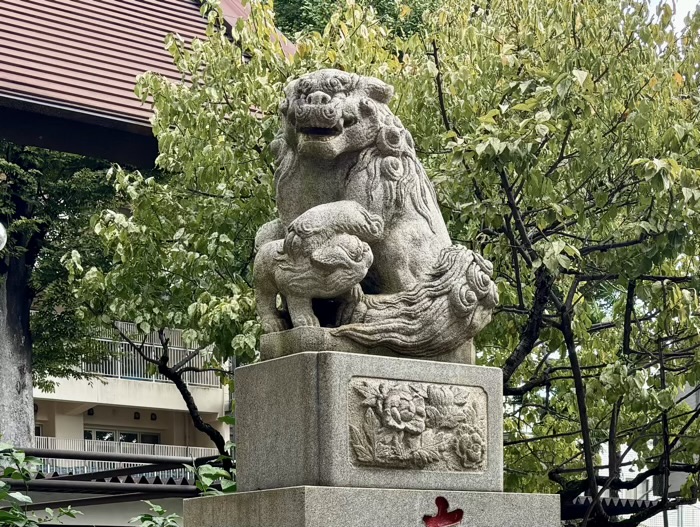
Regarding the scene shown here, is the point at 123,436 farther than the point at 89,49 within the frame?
Yes

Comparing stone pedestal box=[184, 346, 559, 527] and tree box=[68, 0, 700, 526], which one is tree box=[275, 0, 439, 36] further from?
stone pedestal box=[184, 346, 559, 527]

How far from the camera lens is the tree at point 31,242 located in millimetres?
19203

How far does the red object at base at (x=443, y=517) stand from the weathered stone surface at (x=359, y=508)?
0.06ft

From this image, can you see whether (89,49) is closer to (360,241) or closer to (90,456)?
(90,456)

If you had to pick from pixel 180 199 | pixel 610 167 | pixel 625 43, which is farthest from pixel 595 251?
pixel 180 199

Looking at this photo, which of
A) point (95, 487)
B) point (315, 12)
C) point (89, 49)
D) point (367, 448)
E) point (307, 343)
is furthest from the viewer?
point (315, 12)

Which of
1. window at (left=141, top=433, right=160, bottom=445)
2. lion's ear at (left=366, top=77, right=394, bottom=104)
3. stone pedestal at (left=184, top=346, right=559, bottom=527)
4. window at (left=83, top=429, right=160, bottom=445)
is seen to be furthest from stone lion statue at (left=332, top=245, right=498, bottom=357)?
window at (left=141, top=433, right=160, bottom=445)

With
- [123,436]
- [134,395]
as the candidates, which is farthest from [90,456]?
[123,436]

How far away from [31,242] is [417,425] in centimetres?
1434

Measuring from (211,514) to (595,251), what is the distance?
466cm

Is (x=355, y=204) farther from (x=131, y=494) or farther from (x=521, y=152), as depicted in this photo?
(x=131, y=494)

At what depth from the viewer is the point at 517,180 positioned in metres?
9.62

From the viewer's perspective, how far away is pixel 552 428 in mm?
14477

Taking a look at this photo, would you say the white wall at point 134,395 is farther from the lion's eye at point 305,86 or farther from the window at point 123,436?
the lion's eye at point 305,86
